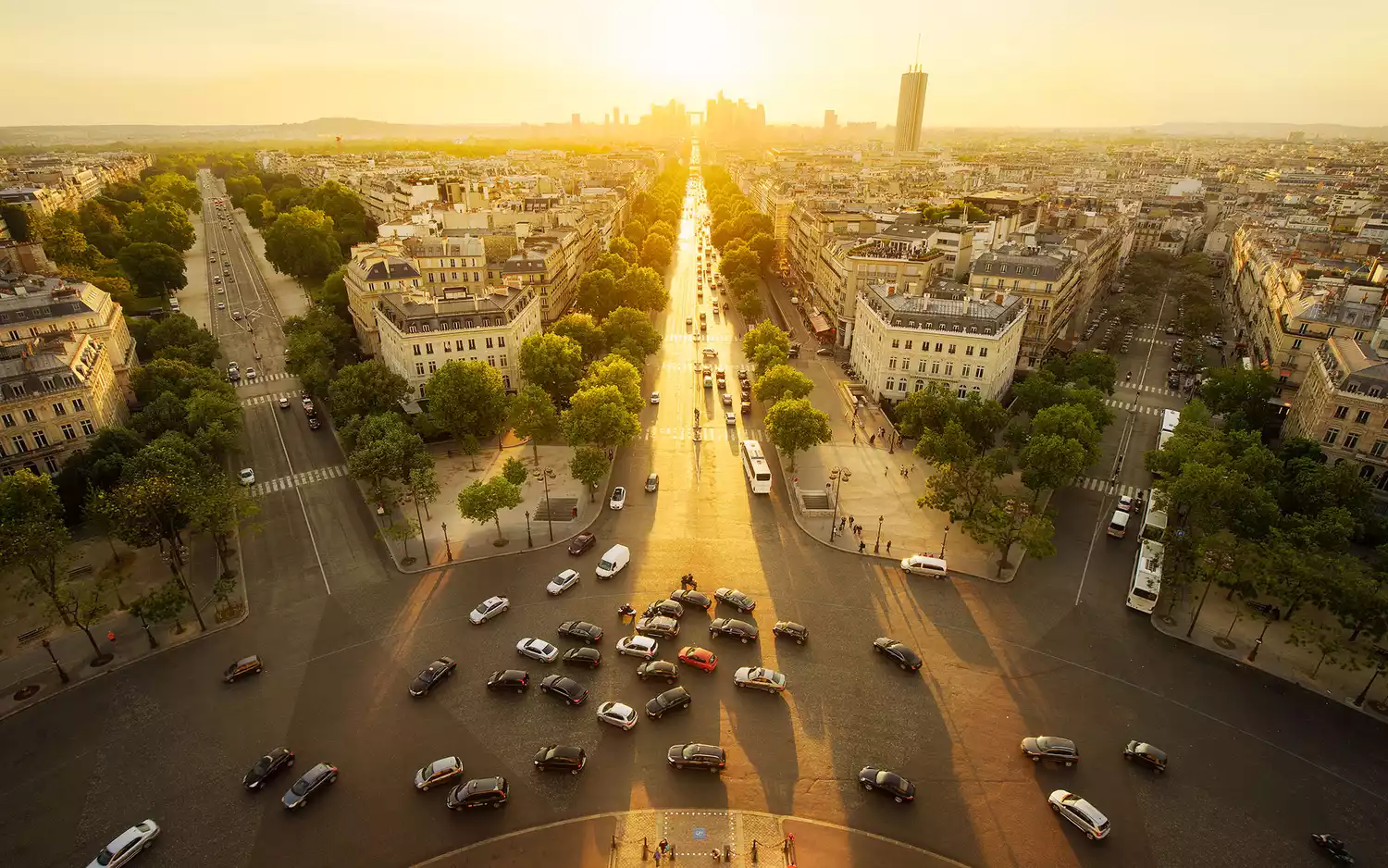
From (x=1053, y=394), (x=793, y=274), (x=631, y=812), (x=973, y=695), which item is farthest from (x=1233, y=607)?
(x=793, y=274)

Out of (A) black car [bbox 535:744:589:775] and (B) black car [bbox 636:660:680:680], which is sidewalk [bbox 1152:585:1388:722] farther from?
(A) black car [bbox 535:744:589:775]

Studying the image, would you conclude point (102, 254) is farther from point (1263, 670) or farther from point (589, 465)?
point (1263, 670)

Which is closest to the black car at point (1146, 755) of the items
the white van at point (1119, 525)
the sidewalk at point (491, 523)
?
the white van at point (1119, 525)

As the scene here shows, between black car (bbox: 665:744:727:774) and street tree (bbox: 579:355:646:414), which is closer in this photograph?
black car (bbox: 665:744:727:774)

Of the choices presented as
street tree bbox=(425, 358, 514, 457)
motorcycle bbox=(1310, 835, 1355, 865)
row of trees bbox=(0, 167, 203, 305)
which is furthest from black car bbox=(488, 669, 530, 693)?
row of trees bbox=(0, 167, 203, 305)

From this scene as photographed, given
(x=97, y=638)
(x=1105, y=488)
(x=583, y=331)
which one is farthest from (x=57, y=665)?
(x=1105, y=488)

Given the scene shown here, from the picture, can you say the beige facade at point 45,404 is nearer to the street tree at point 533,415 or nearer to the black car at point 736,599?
the street tree at point 533,415
